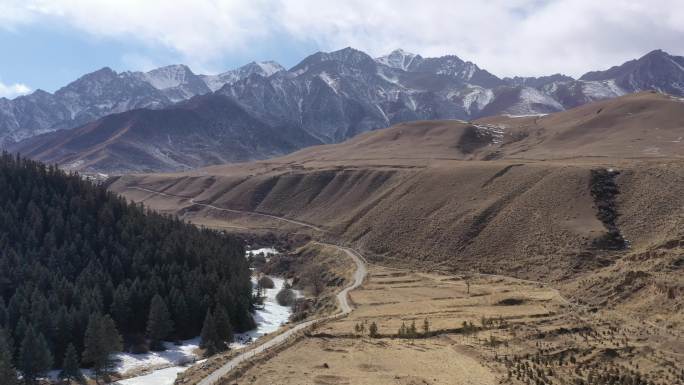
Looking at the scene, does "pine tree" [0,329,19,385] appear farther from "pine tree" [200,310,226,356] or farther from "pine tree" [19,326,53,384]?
"pine tree" [200,310,226,356]

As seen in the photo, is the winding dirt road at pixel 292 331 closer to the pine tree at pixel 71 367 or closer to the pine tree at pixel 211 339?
the pine tree at pixel 211 339

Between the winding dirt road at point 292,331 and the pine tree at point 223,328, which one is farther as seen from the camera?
the pine tree at point 223,328

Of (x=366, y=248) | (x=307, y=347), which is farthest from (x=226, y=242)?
(x=307, y=347)

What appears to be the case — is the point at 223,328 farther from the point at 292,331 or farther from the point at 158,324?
the point at 292,331

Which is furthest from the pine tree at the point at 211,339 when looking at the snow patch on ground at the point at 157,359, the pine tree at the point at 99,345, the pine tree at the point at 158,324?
the pine tree at the point at 99,345

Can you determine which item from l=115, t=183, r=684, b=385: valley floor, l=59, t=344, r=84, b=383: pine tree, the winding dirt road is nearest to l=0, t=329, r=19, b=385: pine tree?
l=59, t=344, r=84, b=383: pine tree

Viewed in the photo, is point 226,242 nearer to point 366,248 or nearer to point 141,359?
point 366,248

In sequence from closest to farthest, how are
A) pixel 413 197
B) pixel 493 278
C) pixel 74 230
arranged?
pixel 493 278
pixel 74 230
pixel 413 197
